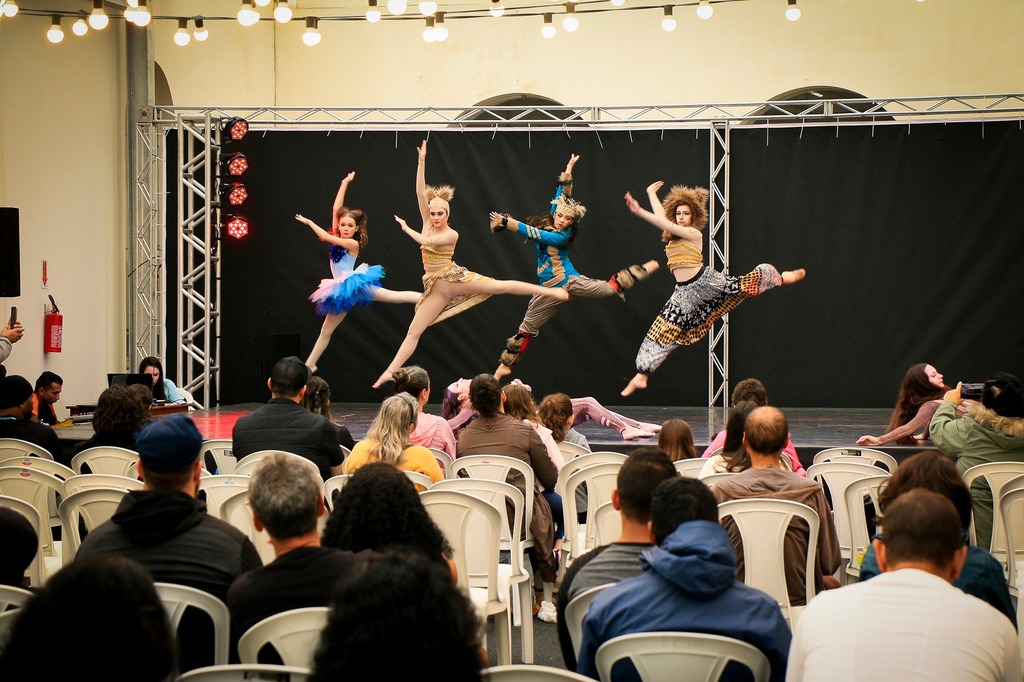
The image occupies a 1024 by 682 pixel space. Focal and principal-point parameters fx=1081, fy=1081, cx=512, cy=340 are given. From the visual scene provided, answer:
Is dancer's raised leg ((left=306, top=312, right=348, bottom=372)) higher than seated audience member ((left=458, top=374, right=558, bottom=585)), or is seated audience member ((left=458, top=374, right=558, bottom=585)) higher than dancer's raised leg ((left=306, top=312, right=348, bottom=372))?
dancer's raised leg ((left=306, top=312, right=348, bottom=372))

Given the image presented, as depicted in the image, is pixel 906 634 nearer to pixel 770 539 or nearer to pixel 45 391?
pixel 770 539

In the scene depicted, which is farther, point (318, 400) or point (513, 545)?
point (318, 400)

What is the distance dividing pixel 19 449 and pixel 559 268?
19.1ft

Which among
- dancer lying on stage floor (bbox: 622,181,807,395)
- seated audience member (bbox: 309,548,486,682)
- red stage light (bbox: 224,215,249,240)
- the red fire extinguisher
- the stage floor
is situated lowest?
the stage floor

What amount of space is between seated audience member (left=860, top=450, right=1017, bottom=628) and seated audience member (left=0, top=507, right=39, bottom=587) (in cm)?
219

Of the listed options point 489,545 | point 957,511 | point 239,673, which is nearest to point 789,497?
point 957,511

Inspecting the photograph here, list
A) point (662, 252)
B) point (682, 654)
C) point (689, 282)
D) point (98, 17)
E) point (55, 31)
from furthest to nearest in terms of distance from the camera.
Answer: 1. point (662, 252)
2. point (689, 282)
3. point (55, 31)
4. point (98, 17)
5. point (682, 654)

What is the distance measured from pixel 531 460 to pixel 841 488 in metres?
1.44

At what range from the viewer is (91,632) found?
1.50 m

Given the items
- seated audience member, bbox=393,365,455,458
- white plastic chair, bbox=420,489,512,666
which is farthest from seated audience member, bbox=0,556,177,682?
seated audience member, bbox=393,365,455,458

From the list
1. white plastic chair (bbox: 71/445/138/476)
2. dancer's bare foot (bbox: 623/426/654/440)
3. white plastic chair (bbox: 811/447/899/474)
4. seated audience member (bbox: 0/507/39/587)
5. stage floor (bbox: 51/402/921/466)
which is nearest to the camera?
seated audience member (bbox: 0/507/39/587)

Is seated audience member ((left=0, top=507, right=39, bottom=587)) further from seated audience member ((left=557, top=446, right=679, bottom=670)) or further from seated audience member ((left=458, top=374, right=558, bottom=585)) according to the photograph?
seated audience member ((left=458, top=374, right=558, bottom=585))

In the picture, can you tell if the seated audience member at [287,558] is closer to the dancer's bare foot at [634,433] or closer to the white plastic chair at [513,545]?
the white plastic chair at [513,545]

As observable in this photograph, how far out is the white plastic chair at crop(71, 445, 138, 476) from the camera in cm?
521
